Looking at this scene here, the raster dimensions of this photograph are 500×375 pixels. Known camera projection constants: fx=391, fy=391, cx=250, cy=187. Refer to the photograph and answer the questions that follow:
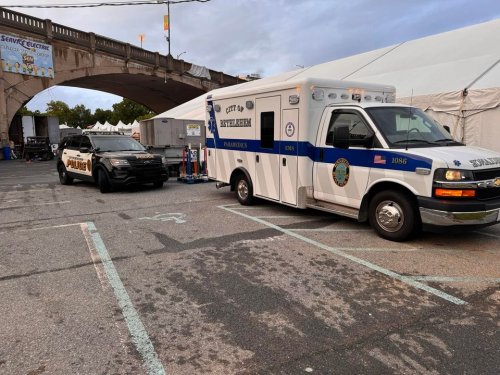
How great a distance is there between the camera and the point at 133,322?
138 inches

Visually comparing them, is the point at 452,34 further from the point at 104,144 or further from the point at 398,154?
the point at 104,144

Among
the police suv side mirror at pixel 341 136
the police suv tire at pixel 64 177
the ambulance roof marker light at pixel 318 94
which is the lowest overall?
the police suv tire at pixel 64 177

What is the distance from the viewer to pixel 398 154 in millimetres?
5641

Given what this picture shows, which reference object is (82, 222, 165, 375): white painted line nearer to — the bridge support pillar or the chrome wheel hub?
the chrome wheel hub

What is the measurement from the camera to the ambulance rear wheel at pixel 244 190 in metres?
8.68

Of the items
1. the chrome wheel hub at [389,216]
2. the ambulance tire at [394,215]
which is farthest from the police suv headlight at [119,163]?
the chrome wheel hub at [389,216]

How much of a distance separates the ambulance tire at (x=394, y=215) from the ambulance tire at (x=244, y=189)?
3.12m

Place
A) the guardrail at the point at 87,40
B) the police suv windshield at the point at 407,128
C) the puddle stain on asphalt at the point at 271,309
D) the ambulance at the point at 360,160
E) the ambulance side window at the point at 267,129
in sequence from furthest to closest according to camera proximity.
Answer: the guardrail at the point at 87,40 → the ambulance side window at the point at 267,129 → the police suv windshield at the point at 407,128 → the ambulance at the point at 360,160 → the puddle stain on asphalt at the point at 271,309

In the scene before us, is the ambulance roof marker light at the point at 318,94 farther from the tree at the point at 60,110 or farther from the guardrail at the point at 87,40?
the tree at the point at 60,110

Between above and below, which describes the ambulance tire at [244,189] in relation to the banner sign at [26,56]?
below

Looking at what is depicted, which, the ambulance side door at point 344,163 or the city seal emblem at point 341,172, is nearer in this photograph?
the ambulance side door at point 344,163

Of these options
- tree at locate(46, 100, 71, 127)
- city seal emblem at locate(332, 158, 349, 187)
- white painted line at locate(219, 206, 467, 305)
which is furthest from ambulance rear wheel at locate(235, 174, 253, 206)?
tree at locate(46, 100, 71, 127)

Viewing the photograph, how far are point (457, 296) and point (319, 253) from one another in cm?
185

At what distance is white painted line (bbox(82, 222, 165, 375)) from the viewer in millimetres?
2896
